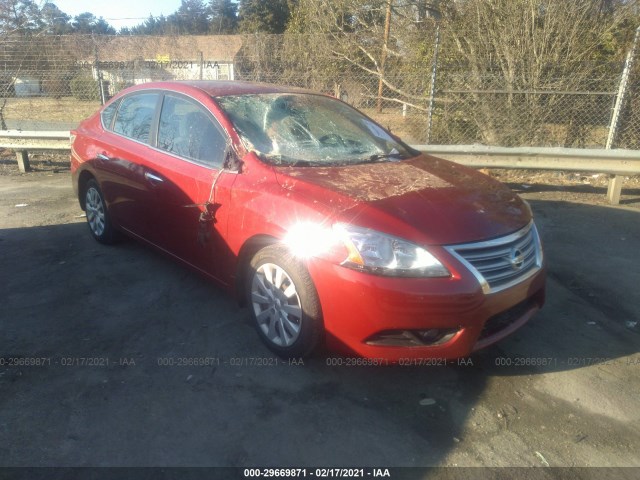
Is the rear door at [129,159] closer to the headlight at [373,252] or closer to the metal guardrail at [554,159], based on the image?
the headlight at [373,252]

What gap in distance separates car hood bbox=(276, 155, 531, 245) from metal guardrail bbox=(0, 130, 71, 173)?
6482 mm

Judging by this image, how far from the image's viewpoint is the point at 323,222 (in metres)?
2.85

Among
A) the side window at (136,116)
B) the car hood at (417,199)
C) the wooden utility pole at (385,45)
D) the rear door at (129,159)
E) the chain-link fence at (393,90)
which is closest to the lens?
the car hood at (417,199)

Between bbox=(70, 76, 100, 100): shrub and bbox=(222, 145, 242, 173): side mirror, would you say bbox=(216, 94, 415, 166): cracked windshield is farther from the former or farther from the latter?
bbox=(70, 76, 100, 100): shrub

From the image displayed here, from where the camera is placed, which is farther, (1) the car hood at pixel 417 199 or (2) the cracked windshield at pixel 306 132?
(2) the cracked windshield at pixel 306 132

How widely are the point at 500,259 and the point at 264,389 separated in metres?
1.56

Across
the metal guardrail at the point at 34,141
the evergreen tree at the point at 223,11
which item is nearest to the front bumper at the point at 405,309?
the metal guardrail at the point at 34,141

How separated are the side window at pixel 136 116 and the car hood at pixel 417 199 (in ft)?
5.88

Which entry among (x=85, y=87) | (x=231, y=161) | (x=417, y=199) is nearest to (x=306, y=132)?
(x=231, y=161)

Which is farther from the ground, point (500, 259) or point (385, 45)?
point (385, 45)

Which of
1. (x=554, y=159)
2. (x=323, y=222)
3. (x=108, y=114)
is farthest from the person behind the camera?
(x=554, y=159)

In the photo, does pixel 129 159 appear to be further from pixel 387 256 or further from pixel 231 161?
pixel 387 256

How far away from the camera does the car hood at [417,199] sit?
2.80 meters

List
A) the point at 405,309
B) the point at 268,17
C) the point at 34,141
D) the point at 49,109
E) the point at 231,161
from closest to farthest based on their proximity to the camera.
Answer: the point at 405,309, the point at 231,161, the point at 34,141, the point at 49,109, the point at 268,17
